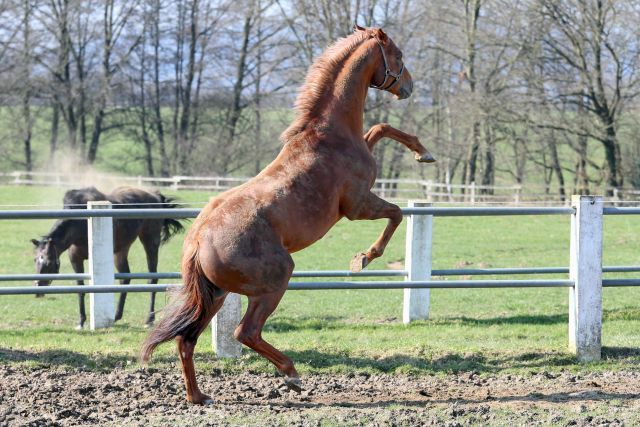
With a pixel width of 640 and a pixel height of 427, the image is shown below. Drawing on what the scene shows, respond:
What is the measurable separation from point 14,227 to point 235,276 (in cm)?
1889

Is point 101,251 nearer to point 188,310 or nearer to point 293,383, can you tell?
point 188,310

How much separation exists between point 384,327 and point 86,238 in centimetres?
436

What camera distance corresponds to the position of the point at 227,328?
7109mm

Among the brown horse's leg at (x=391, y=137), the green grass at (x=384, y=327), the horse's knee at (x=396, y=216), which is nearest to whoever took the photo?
the horse's knee at (x=396, y=216)

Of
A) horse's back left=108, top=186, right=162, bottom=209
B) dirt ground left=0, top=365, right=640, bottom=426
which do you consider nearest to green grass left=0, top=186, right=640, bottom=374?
dirt ground left=0, top=365, right=640, bottom=426

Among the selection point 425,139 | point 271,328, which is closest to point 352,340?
point 271,328

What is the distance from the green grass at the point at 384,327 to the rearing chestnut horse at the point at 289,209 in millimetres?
1298

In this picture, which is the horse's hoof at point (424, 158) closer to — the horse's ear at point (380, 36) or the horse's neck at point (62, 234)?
the horse's ear at point (380, 36)

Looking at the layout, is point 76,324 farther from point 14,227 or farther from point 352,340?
point 14,227

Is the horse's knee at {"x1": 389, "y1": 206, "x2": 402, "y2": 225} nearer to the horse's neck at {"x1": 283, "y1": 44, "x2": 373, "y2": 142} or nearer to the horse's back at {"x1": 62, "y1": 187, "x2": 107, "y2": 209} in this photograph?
the horse's neck at {"x1": 283, "y1": 44, "x2": 373, "y2": 142}

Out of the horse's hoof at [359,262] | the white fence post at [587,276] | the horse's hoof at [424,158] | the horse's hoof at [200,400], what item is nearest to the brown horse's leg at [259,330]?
the horse's hoof at [200,400]

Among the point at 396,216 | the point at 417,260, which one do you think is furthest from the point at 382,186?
the point at 396,216

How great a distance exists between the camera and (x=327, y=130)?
235 inches

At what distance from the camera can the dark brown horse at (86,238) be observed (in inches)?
424
